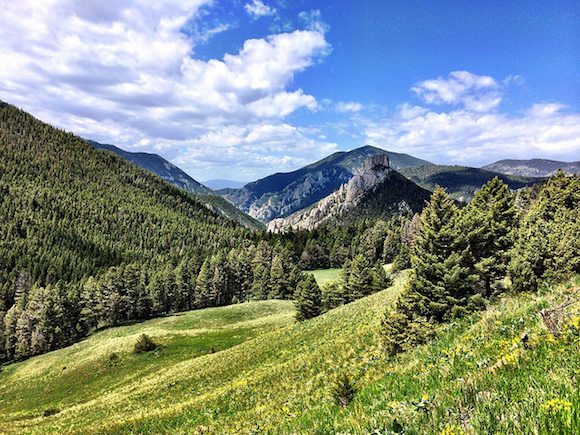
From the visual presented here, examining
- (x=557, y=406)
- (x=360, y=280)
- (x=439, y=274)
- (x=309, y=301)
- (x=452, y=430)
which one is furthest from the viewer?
(x=360, y=280)

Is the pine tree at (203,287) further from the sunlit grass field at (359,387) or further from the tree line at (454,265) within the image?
the tree line at (454,265)

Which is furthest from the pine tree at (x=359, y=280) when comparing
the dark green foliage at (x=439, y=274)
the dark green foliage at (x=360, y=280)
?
the dark green foliage at (x=439, y=274)

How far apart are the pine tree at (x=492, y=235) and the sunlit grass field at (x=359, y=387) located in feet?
28.8

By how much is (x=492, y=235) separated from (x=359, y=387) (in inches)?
1057

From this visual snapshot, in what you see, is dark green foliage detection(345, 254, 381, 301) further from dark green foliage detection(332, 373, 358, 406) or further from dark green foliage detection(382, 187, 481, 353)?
dark green foliage detection(332, 373, 358, 406)

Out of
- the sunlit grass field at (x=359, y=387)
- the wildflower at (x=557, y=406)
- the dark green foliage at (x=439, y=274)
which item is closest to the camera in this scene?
the wildflower at (x=557, y=406)

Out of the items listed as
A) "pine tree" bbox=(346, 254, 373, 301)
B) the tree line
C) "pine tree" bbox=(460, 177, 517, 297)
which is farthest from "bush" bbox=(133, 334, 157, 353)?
"pine tree" bbox=(460, 177, 517, 297)

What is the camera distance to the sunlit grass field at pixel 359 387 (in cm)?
329

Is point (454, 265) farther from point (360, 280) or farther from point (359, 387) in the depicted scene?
point (360, 280)

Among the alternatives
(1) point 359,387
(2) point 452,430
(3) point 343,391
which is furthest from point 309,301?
(2) point 452,430

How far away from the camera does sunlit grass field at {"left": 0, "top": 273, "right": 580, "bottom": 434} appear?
3285 millimetres

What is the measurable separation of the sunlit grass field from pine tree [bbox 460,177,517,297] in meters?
8.79

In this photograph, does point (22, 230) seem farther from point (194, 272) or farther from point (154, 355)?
point (154, 355)

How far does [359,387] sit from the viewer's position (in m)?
8.75
